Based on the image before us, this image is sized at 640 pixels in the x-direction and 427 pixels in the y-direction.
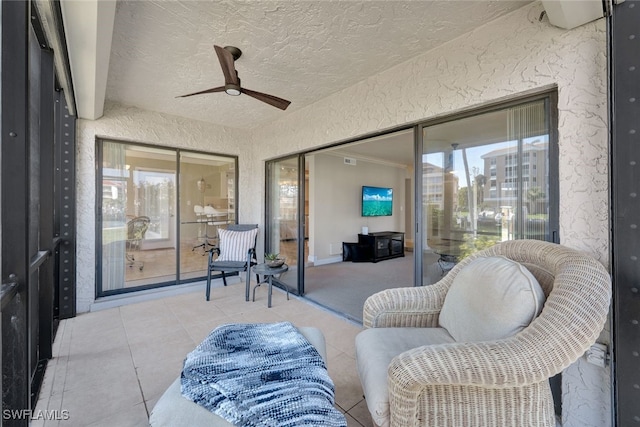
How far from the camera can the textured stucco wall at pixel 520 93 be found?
1436 millimetres

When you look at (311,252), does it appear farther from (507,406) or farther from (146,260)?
(507,406)

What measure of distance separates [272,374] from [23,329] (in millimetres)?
1215

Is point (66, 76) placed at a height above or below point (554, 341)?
above

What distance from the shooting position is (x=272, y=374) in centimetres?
111

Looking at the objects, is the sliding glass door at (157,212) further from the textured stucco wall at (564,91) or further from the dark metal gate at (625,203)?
the dark metal gate at (625,203)

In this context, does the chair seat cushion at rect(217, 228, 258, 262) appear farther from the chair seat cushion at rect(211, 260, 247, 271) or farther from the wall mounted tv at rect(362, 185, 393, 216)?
the wall mounted tv at rect(362, 185, 393, 216)

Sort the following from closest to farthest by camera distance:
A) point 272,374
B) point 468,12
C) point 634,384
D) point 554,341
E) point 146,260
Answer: point 554,341 → point 272,374 → point 634,384 → point 468,12 → point 146,260

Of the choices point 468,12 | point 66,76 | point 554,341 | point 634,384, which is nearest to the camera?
point 554,341

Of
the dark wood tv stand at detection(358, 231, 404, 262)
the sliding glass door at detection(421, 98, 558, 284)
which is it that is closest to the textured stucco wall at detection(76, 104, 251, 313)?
the sliding glass door at detection(421, 98, 558, 284)

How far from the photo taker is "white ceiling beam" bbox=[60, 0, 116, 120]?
58.2 inches

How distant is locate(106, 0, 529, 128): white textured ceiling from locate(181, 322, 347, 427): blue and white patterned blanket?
1.99 m

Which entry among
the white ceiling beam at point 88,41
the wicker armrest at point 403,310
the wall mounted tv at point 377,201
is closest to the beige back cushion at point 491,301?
the wicker armrest at point 403,310

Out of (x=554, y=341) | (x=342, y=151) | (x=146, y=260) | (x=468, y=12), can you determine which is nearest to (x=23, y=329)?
(x=554, y=341)

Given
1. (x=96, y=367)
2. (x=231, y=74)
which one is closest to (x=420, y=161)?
(x=231, y=74)
